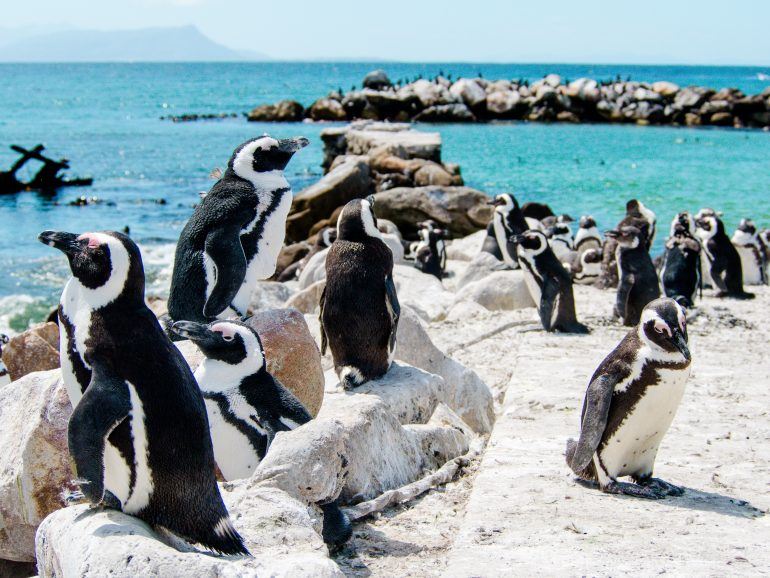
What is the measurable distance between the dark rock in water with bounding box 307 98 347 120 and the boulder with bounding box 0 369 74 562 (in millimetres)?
46375

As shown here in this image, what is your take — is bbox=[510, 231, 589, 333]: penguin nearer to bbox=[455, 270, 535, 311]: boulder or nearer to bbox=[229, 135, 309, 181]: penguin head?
bbox=[455, 270, 535, 311]: boulder

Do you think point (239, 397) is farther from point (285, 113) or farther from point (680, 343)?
point (285, 113)

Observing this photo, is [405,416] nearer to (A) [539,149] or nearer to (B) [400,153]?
(B) [400,153]

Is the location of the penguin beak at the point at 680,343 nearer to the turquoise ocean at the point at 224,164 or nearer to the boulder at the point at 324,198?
the turquoise ocean at the point at 224,164

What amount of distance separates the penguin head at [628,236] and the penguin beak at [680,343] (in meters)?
5.31

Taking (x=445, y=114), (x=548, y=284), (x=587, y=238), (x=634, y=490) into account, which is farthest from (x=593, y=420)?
(x=445, y=114)

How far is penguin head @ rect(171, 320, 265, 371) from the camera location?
153 inches

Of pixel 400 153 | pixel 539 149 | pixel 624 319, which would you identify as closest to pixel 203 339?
pixel 624 319

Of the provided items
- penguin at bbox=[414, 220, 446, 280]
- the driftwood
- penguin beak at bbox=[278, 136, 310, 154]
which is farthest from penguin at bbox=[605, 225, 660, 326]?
penguin beak at bbox=[278, 136, 310, 154]

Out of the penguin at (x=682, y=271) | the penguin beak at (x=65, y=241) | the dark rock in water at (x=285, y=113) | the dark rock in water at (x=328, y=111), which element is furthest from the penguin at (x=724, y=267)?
the dark rock in water at (x=285, y=113)

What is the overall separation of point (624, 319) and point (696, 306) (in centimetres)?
148

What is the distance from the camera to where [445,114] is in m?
48.7

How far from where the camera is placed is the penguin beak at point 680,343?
160 inches

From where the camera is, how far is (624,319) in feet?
30.4
